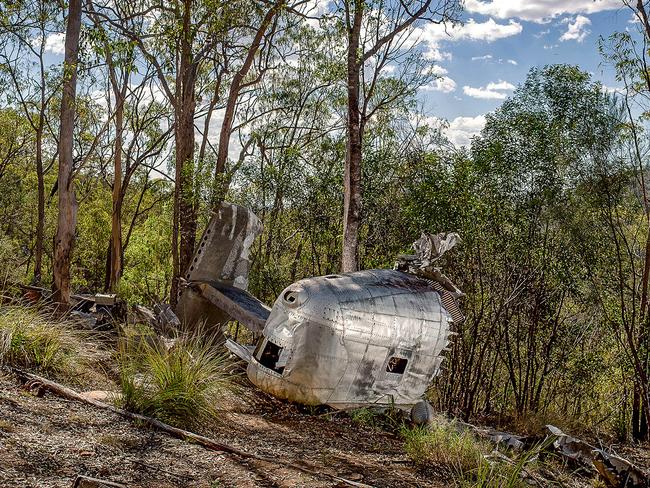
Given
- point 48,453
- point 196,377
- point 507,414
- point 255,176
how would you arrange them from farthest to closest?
point 255,176, point 507,414, point 196,377, point 48,453

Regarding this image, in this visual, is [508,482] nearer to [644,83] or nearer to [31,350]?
[31,350]

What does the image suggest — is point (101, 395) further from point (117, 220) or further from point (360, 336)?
point (117, 220)

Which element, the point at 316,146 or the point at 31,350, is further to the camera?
the point at 316,146

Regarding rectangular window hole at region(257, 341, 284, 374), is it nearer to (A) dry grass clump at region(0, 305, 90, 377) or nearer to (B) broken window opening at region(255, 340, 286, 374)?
(B) broken window opening at region(255, 340, 286, 374)

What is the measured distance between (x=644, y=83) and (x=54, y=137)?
23.7 metres

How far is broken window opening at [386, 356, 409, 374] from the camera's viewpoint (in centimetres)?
849

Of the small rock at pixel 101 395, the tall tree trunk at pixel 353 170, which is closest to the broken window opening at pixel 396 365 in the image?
the small rock at pixel 101 395

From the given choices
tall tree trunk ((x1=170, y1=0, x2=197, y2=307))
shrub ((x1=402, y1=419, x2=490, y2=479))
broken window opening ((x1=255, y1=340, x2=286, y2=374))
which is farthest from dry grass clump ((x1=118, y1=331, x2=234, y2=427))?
tall tree trunk ((x1=170, y1=0, x2=197, y2=307))

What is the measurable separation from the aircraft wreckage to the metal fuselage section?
0.01 metres

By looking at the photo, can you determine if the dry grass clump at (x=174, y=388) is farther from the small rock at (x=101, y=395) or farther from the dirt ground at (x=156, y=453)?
the dirt ground at (x=156, y=453)

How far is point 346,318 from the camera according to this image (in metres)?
8.02

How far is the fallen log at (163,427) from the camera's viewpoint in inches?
231

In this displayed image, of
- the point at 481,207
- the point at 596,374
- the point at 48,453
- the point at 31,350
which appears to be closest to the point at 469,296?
the point at 481,207

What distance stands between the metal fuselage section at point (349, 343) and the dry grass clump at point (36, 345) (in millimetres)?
2352
